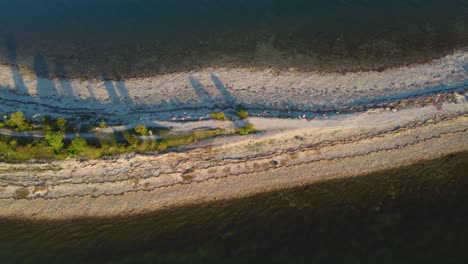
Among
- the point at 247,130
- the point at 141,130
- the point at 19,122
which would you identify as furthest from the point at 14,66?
the point at 247,130

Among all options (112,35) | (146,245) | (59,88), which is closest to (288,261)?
(146,245)

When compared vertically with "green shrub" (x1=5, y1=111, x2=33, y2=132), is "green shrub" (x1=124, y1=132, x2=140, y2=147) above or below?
below

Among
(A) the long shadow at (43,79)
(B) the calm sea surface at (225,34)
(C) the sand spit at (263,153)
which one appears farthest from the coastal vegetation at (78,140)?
(B) the calm sea surface at (225,34)

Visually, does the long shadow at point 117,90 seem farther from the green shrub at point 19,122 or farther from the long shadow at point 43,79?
the green shrub at point 19,122

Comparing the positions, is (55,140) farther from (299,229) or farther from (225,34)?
(225,34)

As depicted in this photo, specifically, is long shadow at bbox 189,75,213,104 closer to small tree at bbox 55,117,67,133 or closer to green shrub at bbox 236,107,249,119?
green shrub at bbox 236,107,249,119

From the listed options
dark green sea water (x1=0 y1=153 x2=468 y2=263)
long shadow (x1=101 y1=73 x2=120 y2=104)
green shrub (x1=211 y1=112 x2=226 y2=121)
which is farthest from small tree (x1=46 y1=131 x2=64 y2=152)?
green shrub (x1=211 y1=112 x2=226 y2=121)

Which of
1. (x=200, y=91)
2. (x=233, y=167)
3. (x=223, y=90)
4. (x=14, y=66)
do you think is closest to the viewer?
(x=233, y=167)
